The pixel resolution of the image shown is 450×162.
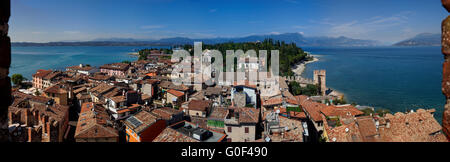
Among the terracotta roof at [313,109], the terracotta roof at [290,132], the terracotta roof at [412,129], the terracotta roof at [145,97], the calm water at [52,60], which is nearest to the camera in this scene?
the terracotta roof at [412,129]

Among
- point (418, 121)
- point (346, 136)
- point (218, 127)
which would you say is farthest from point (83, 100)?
point (418, 121)

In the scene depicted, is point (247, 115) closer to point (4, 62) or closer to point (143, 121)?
point (143, 121)

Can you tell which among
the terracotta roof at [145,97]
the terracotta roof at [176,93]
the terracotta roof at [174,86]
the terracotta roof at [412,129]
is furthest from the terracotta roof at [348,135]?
the terracotta roof at [145,97]

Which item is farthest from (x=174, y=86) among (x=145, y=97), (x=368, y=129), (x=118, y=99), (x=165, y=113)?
(x=368, y=129)

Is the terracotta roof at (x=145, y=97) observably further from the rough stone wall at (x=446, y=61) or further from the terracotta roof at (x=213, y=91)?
the rough stone wall at (x=446, y=61)

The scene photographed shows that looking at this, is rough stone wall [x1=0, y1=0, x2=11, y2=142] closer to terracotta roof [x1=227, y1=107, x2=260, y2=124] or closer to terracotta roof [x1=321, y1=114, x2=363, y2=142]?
terracotta roof [x1=321, y1=114, x2=363, y2=142]

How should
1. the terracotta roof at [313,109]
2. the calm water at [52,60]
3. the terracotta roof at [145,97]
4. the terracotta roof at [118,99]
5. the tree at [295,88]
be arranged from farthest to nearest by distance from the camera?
the calm water at [52,60], the tree at [295,88], the terracotta roof at [145,97], the terracotta roof at [118,99], the terracotta roof at [313,109]

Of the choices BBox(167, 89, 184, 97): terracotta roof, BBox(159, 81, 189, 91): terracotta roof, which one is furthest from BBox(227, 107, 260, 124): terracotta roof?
BBox(159, 81, 189, 91): terracotta roof

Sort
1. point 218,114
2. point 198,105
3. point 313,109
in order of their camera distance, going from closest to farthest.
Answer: point 218,114 < point 313,109 < point 198,105
